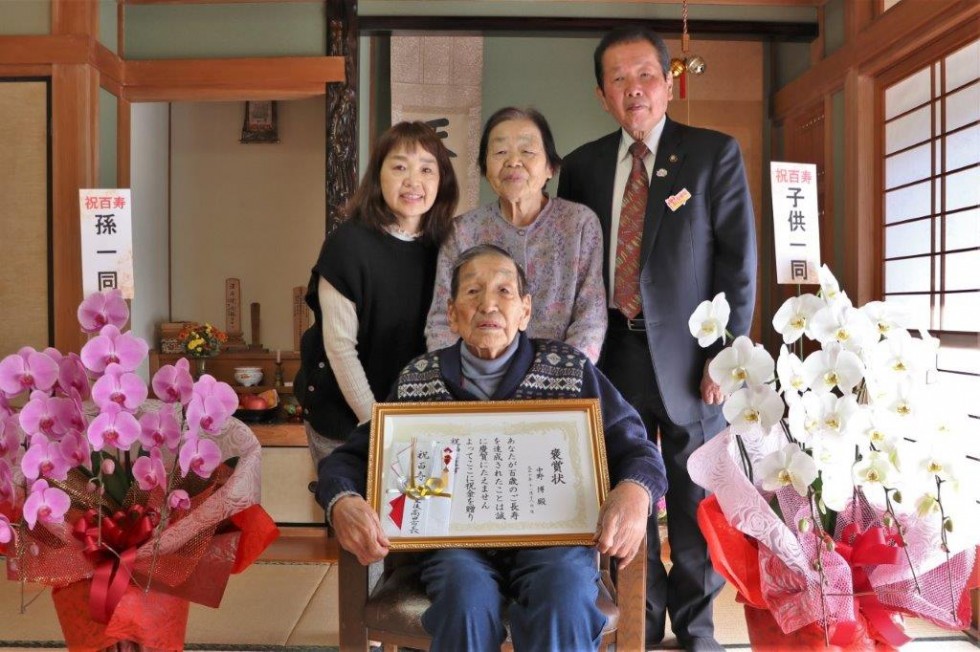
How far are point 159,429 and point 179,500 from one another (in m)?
0.13

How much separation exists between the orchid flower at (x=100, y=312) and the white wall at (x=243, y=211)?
11.9 ft

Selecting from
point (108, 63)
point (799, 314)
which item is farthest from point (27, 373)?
point (108, 63)

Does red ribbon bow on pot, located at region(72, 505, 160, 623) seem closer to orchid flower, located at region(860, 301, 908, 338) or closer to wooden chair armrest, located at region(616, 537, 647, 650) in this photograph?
wooden chair armrest, located at region(616, 537, 647, 650)

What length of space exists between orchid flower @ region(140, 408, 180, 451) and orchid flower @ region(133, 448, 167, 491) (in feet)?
0.06

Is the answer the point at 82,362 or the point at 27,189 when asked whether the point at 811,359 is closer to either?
the point at 82,362

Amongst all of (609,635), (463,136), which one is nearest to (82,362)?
(609,635)

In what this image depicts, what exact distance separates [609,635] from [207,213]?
432 cm

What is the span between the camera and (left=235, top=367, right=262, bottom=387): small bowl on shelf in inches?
173

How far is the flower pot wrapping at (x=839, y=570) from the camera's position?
1.31m

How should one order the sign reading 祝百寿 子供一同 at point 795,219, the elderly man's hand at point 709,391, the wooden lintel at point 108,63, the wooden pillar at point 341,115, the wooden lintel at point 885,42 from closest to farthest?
1. the elderly man's hand at point 709,391
2. the wooden lintel at point 885,42
3. the sign reading 祝百寿 子供一同 at point 795,219
4. the wooden lintel at point 108,63
5. the wooden pillar at point 341,115

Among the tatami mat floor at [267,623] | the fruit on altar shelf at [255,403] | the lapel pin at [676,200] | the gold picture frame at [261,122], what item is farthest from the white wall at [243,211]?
the lapel pin at [676,200]

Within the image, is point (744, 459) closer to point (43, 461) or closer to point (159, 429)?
point (159, 429)

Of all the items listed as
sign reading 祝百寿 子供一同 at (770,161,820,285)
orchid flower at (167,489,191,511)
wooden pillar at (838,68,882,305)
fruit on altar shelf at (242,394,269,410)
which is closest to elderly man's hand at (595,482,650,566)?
orchid flower at (167,489,191,511)

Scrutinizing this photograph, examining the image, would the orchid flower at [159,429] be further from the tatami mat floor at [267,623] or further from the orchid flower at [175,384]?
A: the tatami mat floor at [267,623]
